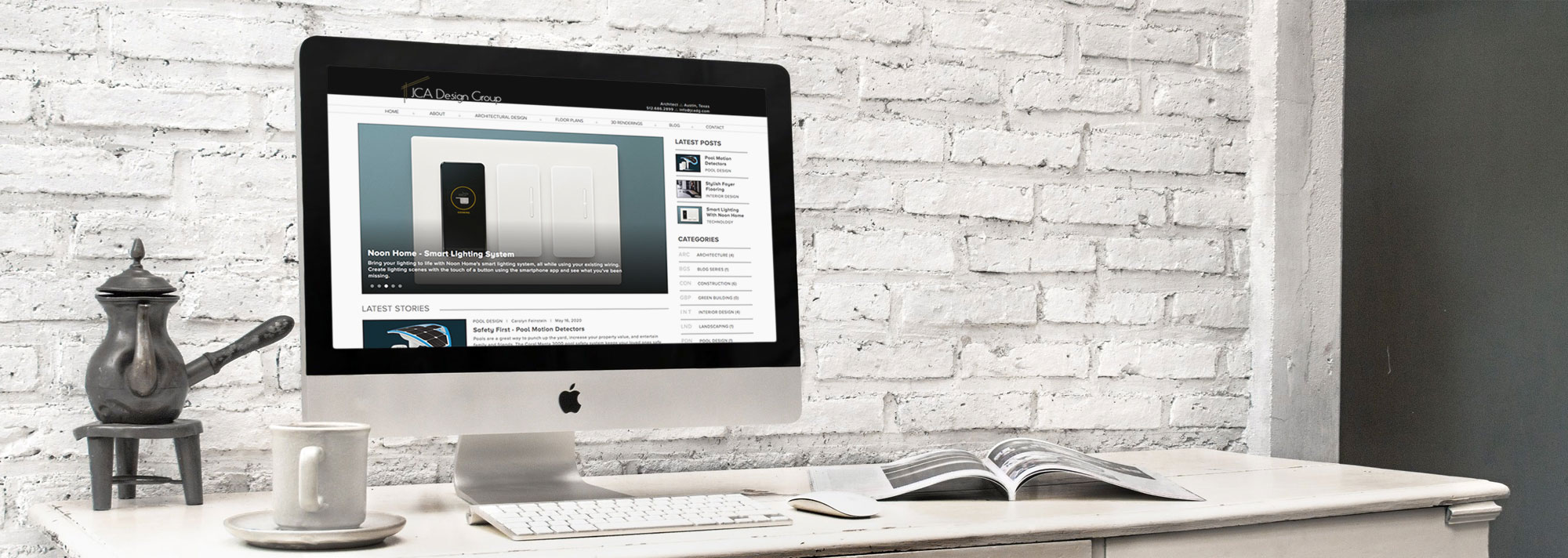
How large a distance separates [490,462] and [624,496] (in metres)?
0.15

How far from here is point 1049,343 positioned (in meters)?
1.87

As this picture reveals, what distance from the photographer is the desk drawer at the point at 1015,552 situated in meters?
1.06

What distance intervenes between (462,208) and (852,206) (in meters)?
0.68

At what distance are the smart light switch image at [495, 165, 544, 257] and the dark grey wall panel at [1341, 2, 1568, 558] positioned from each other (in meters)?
1.74

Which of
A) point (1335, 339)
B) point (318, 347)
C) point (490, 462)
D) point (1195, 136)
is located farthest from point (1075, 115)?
point (318, 347)

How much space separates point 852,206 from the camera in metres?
1.74

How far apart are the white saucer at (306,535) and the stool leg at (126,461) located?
35cm

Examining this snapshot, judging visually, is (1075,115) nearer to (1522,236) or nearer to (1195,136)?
(1195,136)

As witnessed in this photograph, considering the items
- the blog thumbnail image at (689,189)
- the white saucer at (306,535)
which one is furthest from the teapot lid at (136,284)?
the blog thumbnail image at (689,189)

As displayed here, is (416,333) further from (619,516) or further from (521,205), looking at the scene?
(619,516)

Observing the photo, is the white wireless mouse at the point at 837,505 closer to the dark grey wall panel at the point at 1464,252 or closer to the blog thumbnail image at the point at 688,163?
the blog thumbnail image at the point at 688,163

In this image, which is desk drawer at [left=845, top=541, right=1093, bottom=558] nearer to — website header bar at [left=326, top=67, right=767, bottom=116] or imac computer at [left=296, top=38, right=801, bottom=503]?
imac computer at [left=296, top=38, right=801, bottom=503]

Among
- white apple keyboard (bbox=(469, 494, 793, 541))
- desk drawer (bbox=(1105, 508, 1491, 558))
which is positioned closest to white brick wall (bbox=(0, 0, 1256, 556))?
white apple keyboard (bbox=(469, 494, 793, 541))

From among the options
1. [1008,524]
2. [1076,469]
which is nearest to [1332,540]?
[1076,469]
